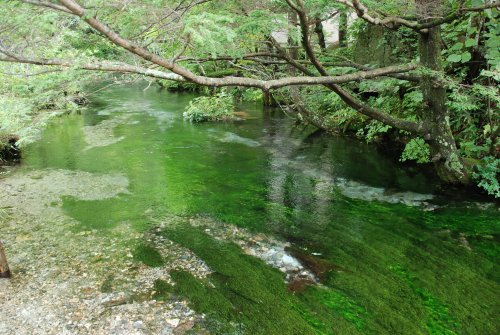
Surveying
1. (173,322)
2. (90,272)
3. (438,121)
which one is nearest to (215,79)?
(90,272)

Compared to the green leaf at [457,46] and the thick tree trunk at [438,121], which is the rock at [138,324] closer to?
the thick tree trunk at [438,121]

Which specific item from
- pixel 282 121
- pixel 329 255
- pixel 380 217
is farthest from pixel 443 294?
pixel 282 121

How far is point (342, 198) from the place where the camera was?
852 centimetres

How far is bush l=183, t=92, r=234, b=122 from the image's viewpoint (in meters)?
16.9

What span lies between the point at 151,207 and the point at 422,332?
5.45 metres

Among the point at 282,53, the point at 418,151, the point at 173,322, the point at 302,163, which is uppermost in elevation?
the point at 282,53

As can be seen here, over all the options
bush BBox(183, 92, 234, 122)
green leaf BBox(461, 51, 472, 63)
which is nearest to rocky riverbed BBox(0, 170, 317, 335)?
green leaf BBox(461, 51, 472, 63)

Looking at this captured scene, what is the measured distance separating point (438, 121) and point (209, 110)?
10460 millimetres

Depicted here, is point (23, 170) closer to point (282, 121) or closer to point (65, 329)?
point (65, 329)

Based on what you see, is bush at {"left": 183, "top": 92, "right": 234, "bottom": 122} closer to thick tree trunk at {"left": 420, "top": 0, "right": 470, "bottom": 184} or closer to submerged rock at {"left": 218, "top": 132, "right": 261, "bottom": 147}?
submerged rock at {"left": 218, "top": 132, "right": 261, "bottom": 147}

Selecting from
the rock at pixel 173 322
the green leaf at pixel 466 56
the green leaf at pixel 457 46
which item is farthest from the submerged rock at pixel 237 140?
the rock at pixel 173 322

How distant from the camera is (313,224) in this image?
23.8ft

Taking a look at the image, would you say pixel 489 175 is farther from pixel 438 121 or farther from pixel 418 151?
pixel 418 151

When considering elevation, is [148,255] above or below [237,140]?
below
